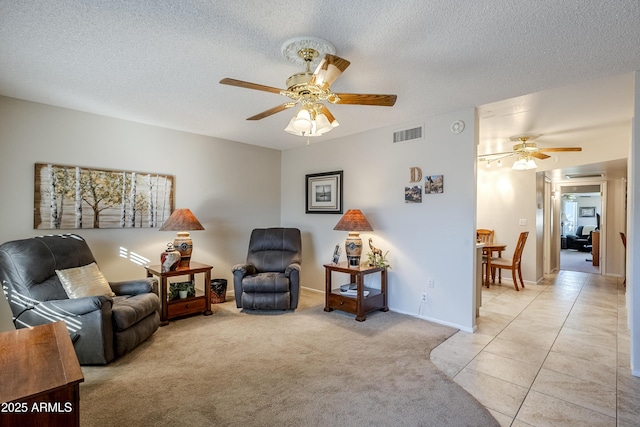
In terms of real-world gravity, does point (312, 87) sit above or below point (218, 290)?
above

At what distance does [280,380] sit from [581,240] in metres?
12.3

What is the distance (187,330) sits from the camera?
3334mm

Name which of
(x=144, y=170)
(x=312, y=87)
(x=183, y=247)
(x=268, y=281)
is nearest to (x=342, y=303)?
(x=268, y=281)

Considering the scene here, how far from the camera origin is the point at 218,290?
14.3 feet

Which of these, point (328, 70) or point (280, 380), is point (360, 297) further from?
point (328, 70)

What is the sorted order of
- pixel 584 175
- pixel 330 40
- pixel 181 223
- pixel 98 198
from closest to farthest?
pixel 330 40, pixel 98 198, pixel 181 223, pixel 584 175

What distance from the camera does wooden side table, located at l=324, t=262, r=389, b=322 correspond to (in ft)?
12.0

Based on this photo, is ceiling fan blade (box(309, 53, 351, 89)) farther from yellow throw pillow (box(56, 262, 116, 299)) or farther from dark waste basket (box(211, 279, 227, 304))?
dark waste basket (box(211, 279, 227, 304))

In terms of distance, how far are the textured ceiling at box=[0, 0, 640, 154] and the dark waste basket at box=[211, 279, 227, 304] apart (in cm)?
232

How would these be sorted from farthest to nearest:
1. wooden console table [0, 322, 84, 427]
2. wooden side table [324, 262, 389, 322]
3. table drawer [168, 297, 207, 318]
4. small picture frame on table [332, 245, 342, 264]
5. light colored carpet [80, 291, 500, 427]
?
small picture frame on table [332, 245, 342, 264] < wooden side table [324, 262, 389, 322] < table drawer [168, 297, 207, 318] < light colored carpet [80, 291, 500, 427] < wooden console table [0, 322, 84, 427]

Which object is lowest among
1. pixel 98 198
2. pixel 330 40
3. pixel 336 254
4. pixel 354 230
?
pixel 336 254

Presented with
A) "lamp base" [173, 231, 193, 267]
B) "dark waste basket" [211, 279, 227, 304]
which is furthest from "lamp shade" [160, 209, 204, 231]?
"dark waste basket" [211, 279, 227, 304]

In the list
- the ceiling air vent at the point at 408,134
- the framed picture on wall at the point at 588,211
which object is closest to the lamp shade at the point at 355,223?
the ceiling air vent at the point at 408,134

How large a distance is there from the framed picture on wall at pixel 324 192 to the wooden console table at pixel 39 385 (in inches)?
142
